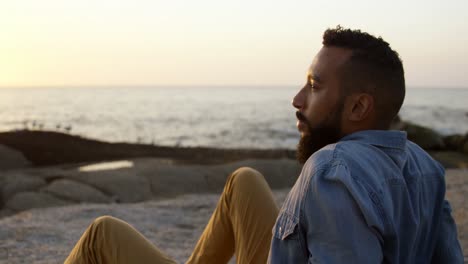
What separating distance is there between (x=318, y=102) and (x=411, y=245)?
55 cm

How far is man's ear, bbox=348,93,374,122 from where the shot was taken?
183 cm

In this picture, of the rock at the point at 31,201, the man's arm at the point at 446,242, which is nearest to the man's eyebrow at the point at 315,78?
the man's arm at the point at 446,242

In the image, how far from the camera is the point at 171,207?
7.30 m

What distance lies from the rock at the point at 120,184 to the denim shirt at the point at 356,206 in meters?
7.19

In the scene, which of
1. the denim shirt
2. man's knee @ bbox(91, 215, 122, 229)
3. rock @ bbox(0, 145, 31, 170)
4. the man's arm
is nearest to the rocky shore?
rock @ bbox(0, 145, 31, 170)

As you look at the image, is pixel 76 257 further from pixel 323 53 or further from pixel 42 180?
pixel 42 180

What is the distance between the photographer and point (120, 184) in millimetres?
9062

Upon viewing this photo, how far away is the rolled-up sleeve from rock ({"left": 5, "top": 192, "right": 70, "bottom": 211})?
690 cm

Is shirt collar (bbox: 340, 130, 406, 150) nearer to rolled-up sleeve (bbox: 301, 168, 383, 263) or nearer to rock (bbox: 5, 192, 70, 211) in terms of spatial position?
rolled-up sleeve (bbox: 301, 168, 383, 263)

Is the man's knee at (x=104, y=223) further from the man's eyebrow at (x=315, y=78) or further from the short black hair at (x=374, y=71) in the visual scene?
the short black hair at (x=374, y=71)

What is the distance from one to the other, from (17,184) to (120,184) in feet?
5.00

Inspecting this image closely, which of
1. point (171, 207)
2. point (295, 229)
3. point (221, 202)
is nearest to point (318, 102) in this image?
point (295, 229)

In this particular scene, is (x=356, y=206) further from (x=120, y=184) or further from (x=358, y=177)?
(x=120, y=184)

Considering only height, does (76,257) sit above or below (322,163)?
below
